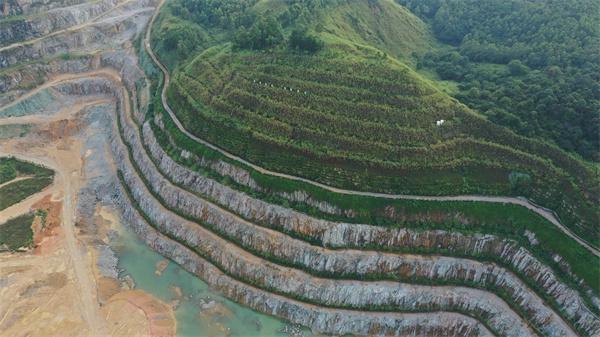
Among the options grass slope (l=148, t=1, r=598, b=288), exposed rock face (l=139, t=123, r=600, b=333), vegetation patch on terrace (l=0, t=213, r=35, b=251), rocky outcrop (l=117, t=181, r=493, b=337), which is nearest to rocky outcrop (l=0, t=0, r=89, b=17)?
grass slope (l=148, t=1, r=598, b=288)

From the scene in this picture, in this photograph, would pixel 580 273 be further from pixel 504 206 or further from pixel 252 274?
pixel 252 274

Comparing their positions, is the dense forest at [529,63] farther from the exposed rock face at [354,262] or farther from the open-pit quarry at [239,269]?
the exposed rock face at [354,262]

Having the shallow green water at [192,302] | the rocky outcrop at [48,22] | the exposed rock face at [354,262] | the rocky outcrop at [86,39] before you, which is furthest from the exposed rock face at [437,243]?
the rocky outcrop at [48,22]

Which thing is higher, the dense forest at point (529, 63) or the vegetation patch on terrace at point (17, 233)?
the dense forest at point (529, 63)

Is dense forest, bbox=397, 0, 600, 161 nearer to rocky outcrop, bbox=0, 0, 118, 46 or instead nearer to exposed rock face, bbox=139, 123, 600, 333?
exposed rock face, bbox=139, 123, 600, 333

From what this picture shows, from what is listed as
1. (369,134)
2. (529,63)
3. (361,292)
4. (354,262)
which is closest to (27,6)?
(369,134)

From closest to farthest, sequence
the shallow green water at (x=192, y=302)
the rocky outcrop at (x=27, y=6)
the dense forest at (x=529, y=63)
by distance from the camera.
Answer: the shallow green water at (x=192, y=302)
the dense forest at (x=529, y=63)
the rocky outcrop at (x=27, y=6)

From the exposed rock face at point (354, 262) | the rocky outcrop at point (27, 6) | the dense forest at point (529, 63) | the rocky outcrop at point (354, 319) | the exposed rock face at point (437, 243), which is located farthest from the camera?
the rocky outcrop at point (27, 6)
